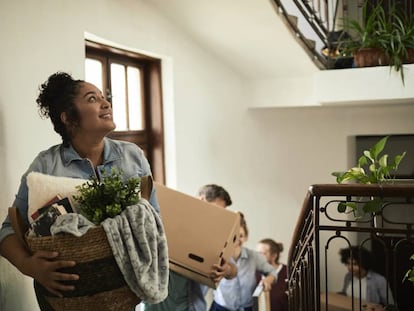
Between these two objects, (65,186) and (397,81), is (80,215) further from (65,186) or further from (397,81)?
(397,81)

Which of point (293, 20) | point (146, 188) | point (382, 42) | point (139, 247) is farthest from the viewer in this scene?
point (382, 42)

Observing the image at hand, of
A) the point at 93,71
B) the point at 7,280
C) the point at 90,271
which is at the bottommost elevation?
the point at 7,280

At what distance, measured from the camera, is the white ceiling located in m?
3.75

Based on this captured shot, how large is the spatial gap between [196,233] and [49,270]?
122 cm

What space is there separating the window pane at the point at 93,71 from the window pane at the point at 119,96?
147 mm

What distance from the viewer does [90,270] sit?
1.76 metres

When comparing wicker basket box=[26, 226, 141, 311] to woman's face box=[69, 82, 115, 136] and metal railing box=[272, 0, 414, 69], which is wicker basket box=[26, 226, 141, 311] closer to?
woman's face box=[69, 82, 115, 136]

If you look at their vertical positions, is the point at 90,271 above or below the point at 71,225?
below

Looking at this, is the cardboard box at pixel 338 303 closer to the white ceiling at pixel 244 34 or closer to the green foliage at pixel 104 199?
the white ceiling at pixel 244 34

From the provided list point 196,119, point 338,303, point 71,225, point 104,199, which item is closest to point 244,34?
point 196,119

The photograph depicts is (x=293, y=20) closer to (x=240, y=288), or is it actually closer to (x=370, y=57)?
(x=370, y=57)

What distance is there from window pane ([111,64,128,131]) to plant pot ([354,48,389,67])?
1670 millimetres

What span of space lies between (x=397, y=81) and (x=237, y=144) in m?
1.42

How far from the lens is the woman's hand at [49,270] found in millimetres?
1756
